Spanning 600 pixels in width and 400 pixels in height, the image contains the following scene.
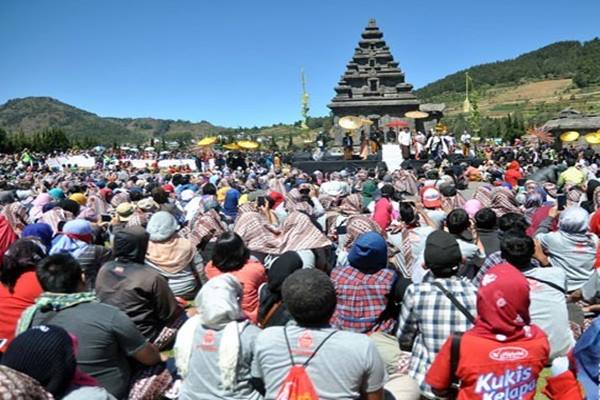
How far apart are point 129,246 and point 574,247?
184 inches

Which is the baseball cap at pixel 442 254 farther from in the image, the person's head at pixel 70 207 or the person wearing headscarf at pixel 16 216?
the person wearing headscarf at pixel 16 216

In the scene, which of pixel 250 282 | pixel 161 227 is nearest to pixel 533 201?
pixel 250 282

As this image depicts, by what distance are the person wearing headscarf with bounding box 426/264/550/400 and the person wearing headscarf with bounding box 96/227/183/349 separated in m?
2.65

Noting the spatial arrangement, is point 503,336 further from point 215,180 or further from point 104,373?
point 215,180

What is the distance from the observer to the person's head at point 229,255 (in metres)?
5.34

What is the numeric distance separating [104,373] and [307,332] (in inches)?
63.2

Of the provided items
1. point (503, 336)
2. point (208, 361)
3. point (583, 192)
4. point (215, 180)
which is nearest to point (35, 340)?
point (208, 361)

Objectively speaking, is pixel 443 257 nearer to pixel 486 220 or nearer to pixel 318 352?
pixel 318 352

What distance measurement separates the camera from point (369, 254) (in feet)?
14.6

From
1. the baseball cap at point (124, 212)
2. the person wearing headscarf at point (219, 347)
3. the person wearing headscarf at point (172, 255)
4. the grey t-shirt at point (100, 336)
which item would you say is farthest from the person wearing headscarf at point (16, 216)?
the person wearing headscarf at point (219, 347)

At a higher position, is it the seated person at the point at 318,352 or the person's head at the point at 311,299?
the person's head at the point at 311,299

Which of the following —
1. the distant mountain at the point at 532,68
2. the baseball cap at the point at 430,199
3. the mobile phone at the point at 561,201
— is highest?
the distant mountain at the point at 532,68

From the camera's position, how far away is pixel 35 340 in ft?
8.00

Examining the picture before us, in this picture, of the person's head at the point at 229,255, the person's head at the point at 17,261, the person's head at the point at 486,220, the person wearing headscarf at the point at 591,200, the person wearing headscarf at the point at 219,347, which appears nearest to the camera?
the person wearing headscarf at the point at 219,347
